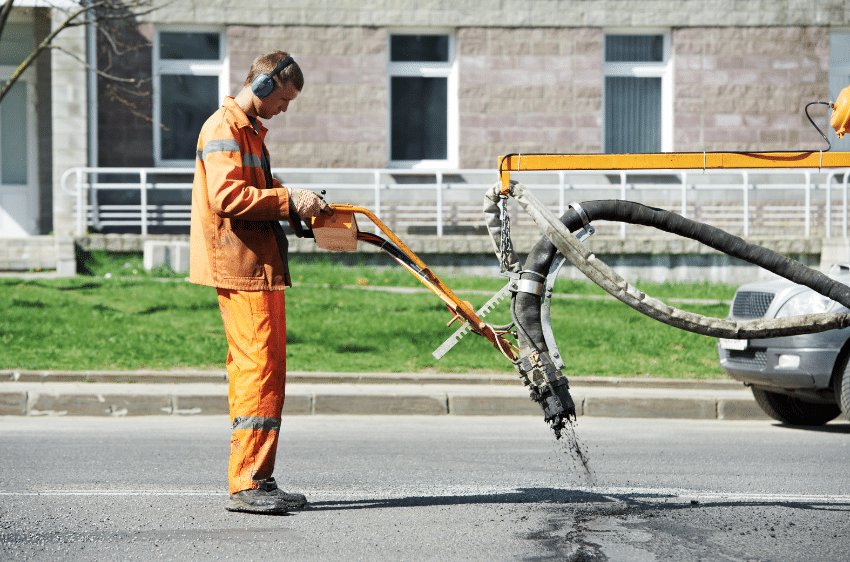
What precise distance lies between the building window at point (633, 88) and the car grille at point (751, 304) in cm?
909

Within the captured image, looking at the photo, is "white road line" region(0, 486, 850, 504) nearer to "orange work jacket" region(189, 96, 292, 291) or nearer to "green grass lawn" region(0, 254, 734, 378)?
"orange work jacket" region(189, 96, 292, 291)

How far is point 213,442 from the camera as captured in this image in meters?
7.18

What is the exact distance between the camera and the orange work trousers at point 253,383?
461 centimetres

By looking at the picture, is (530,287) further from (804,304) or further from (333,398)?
(333,398)

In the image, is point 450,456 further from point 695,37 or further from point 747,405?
point 695,37

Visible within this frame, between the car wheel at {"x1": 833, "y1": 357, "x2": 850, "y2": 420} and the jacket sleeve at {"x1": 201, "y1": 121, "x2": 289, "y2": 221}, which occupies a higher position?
the jacket sleeve at {"x1": 201, "y1": 121, "x2": 289, "y2": 221}

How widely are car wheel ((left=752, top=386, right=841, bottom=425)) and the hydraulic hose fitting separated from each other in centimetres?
445

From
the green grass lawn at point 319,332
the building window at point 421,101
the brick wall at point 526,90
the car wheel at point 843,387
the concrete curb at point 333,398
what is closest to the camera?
the car wheel at point 843,387

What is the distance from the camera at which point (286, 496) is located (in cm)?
478

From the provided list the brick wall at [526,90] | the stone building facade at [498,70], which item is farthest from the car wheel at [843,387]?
the brick wall at [526,90]

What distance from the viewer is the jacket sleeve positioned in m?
4.55

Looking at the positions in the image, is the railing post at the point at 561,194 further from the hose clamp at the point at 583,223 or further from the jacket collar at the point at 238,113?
the jacket collar at the point at 238,113

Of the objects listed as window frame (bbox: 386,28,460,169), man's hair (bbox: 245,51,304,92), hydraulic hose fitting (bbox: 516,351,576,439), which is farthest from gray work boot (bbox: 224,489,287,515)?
window frame (bbox: 386,28,460,169)

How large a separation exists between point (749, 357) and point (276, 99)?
15.9 feet
